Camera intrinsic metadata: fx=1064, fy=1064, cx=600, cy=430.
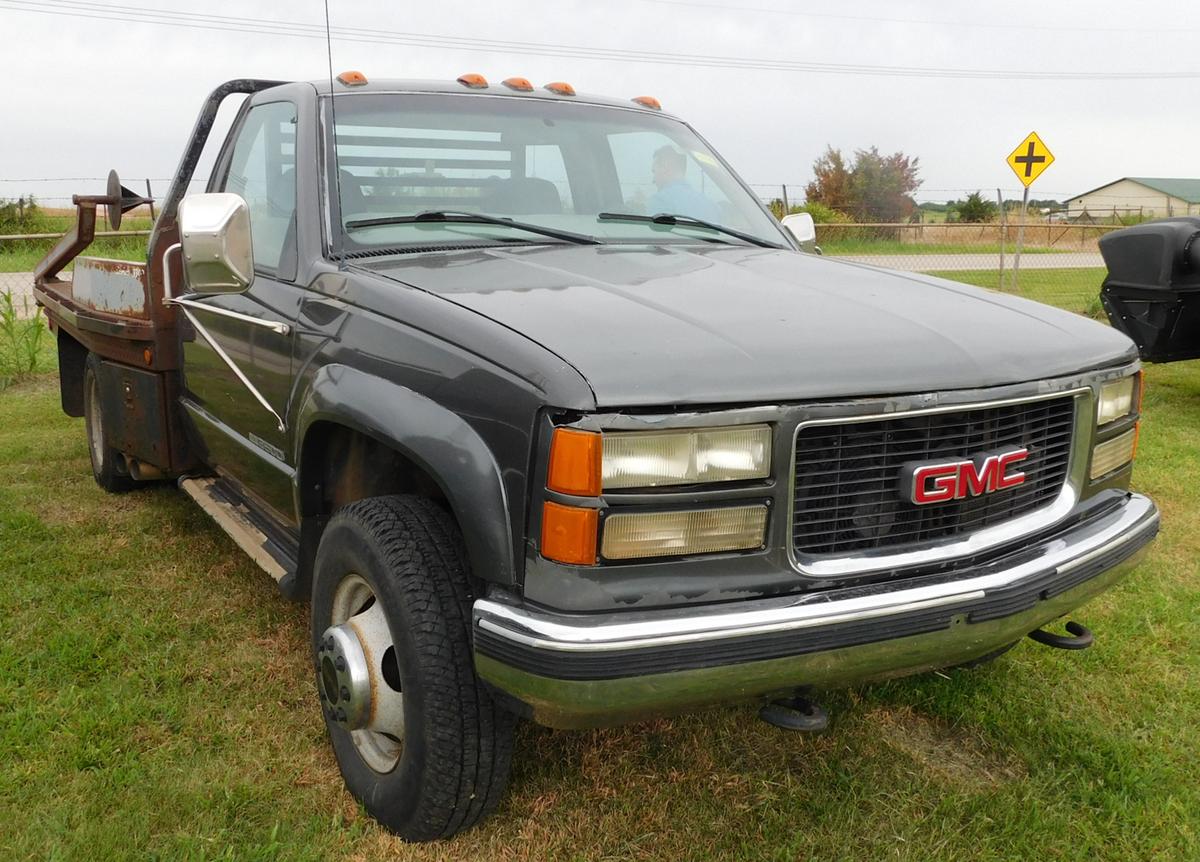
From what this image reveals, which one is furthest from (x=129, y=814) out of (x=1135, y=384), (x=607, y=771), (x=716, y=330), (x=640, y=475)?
(x=1135, y=384)

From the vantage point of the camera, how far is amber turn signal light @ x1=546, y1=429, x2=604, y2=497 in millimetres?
1941

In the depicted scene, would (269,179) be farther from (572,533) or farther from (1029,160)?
(1029,160)

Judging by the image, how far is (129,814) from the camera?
2.61 metres

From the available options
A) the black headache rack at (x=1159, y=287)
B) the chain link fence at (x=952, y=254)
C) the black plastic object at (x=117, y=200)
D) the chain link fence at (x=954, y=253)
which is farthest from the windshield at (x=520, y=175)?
the chain link fence at (x=954, y=253)

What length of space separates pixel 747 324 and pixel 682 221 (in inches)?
50.5

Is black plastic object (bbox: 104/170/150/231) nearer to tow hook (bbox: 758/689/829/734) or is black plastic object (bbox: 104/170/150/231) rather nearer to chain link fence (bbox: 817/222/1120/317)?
tow hook (bbox: 758/689/829/734)

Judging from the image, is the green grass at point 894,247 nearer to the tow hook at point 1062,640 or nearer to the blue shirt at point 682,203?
the blue shirt at point 682,203

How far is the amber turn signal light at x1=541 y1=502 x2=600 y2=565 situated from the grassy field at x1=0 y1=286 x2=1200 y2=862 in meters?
0.92

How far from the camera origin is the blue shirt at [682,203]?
3.54 m

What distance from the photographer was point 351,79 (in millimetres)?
3373

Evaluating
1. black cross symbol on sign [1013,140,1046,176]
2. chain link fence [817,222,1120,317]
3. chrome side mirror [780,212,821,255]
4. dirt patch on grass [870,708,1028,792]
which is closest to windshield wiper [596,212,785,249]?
chrome side mirror [780,212,821,255]

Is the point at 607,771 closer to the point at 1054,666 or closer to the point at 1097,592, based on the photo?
the point at 1097,592

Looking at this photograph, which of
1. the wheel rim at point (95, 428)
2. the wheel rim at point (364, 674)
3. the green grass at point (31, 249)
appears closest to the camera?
the wheel rim at point (364, 674)

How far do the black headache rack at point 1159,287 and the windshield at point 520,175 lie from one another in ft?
13.5
